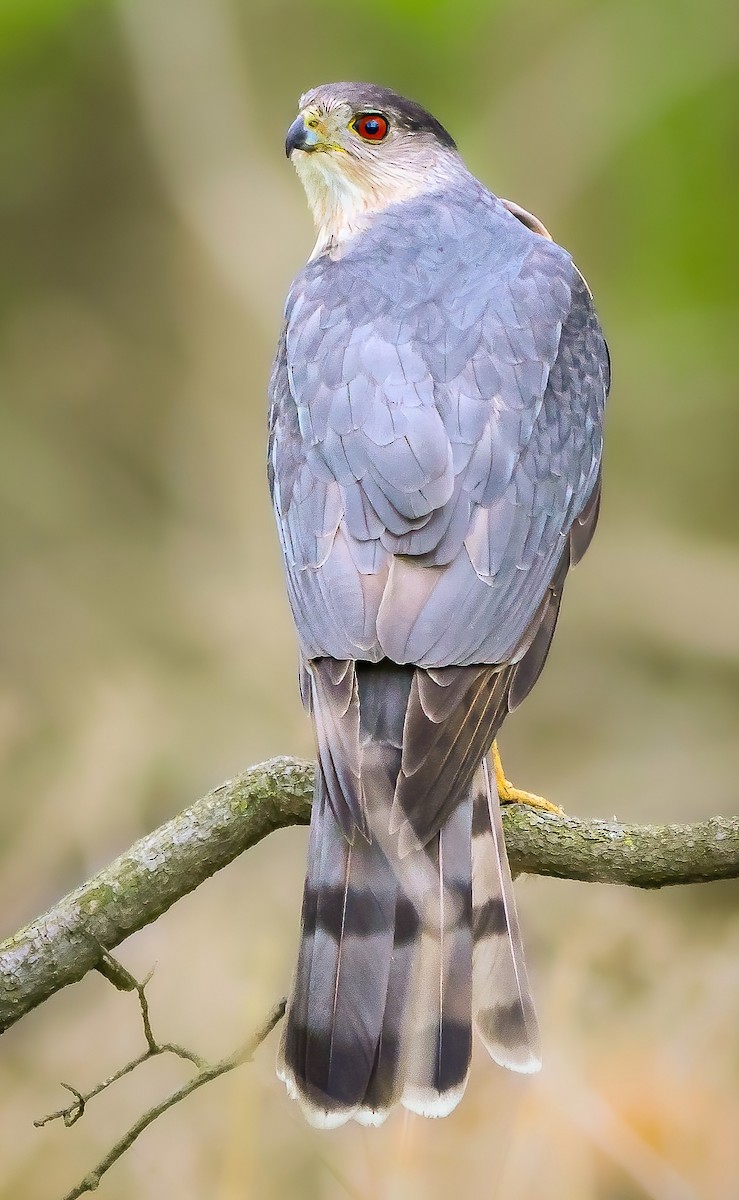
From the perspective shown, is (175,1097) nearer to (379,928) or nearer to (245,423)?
(379,928)

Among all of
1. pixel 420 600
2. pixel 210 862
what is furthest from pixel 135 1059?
pixel 420 600

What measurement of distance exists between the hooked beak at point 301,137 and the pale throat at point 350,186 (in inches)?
1.6

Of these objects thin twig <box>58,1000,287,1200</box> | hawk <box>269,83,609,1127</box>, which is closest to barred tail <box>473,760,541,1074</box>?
hawk <box>269,83,609,1127</box>

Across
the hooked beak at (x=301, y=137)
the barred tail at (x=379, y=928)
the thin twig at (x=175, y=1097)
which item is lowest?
the thin twig at (x=175, y=1097)

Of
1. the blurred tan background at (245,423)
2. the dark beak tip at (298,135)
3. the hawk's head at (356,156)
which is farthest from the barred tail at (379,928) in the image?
the blurred tan background at (245,423)

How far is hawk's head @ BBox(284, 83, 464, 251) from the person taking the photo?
11.7 feet

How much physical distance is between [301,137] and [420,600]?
1.65m

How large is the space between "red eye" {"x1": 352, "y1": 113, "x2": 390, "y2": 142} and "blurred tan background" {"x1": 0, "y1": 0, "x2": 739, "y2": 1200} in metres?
1.69

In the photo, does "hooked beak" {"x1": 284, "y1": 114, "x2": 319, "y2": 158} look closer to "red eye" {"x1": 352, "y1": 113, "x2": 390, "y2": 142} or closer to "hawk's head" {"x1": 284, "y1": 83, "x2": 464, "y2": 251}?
"hawk's head" {"x1": 284, "y1": 83, "x2": 464, "y2": 251}

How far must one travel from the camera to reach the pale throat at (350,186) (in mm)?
3570

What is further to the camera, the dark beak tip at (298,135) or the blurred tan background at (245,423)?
the blurred tan background at (245,423)

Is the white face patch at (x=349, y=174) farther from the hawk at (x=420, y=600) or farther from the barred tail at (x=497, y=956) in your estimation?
the barred tail at (x=497, y=956)

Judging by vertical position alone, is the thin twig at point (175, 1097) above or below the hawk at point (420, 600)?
below

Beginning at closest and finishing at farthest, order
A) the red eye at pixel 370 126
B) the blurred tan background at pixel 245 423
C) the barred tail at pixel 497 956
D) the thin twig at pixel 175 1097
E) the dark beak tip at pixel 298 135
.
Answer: the thin twig at pixel 175 1097, the barred tail at pixel 497 956, the dark beak tip at pixel 298 135, the red eye at pixel 370 126, the blurred tan background at pixel 245 423
